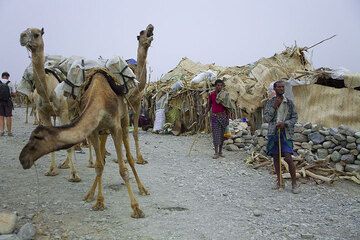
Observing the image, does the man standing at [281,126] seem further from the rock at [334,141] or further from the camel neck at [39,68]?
the camel neck at [39,68]

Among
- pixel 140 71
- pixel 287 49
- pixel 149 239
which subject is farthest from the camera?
pixel 287 49

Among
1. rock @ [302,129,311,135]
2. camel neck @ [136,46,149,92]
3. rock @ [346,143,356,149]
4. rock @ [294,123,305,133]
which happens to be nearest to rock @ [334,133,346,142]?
rock @ [346,143,356,149]

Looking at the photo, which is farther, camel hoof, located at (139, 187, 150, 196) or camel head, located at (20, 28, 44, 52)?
camel hoof, located at (139, 187, 150, 196)

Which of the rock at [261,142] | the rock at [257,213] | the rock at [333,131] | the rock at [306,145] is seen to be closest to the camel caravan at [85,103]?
the rock at [257,213]

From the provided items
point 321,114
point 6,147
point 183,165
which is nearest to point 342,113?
point 321,114

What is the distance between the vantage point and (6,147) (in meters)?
9.98

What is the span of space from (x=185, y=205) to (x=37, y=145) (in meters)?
2.77

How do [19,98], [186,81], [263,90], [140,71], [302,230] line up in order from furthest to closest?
[19,98] → [186,81] → [263,90] → [140,71] → [302,230]

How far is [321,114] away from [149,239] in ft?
21.2

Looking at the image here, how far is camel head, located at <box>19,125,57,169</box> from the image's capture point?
330 cm

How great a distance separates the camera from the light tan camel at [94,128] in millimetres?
3367

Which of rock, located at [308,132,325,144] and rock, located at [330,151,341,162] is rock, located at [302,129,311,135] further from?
rock, located at [330,151,341,162]

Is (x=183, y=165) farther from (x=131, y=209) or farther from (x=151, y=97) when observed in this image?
(x=151, y=97)

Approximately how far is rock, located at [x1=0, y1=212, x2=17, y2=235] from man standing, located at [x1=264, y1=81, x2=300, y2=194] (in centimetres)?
445
